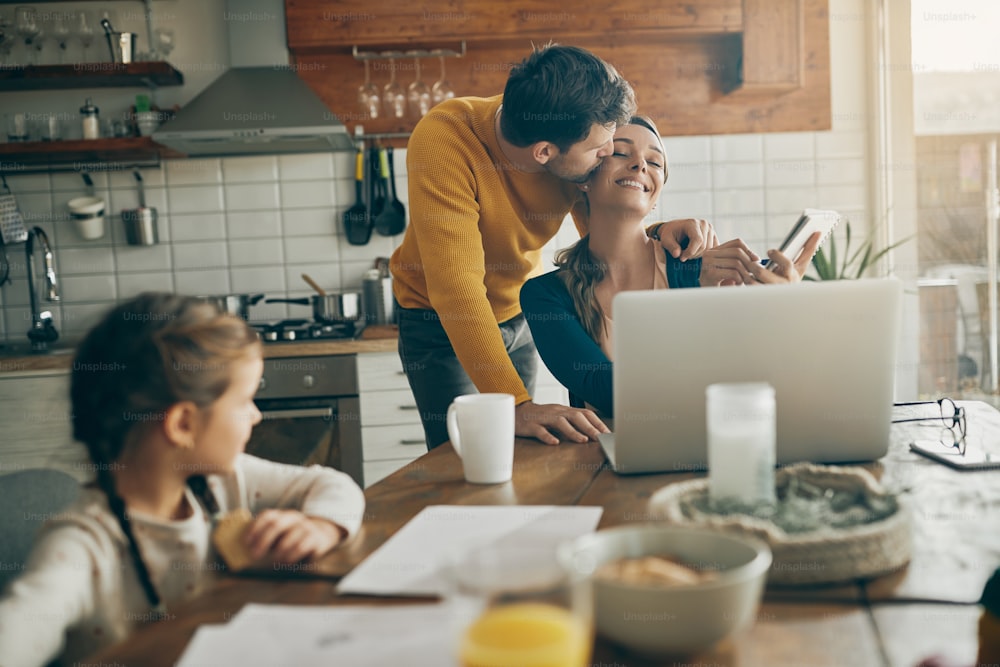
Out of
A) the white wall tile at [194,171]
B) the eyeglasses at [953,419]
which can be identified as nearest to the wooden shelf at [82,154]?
the white wall tile at [194,171]

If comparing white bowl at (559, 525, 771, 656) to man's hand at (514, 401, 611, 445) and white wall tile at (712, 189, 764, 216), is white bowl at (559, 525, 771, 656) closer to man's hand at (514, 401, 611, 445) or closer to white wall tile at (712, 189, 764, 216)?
man's hand at (514, 401, 611, 445)

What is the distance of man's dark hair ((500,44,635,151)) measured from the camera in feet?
5.98

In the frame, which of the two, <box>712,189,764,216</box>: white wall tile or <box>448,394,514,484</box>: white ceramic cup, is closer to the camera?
<box>448,394,514,484</box>: white ceramic cup

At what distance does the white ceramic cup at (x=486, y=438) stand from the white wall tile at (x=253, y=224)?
8.39 ft

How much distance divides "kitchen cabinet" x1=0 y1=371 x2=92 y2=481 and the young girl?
2251 millimetres

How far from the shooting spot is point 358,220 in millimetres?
3543

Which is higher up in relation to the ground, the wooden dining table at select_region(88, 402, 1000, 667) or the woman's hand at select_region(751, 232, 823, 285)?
the woman's hand at select_region(751, 232, 823, 285)

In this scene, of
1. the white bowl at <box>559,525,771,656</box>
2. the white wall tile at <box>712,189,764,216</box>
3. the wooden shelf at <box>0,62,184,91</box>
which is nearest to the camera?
the white bowl at <box>559,525,771,656</box>

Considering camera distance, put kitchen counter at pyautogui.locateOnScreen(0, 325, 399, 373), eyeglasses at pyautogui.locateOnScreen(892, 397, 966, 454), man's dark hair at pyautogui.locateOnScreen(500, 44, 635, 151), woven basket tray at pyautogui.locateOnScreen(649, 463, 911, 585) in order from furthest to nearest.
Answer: kitchen counter at pyautogui.locateOnScreen(0, 325, 399, 373)
man's dark hair at pyautogui.locateOnScreen(500, 44, 635, 151)
eyeglasses at pyautogui.locateOnScreen(892, 397, 966, 454)
woven basket tray at pyautogui.locateOnScreen(649, 463, 911, 585)

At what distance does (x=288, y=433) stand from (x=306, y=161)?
1155 mm

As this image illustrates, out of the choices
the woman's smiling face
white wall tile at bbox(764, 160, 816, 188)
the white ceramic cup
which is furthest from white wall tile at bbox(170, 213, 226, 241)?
the white ceramic cup

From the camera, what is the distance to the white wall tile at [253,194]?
11.7 feet

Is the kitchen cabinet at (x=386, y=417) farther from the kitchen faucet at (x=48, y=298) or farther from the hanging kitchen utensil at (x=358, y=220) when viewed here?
the kitchen faucet at (x=48, y=298)

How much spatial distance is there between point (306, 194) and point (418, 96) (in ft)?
2.04
